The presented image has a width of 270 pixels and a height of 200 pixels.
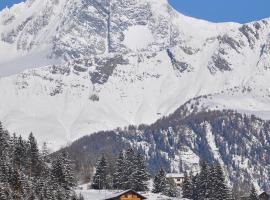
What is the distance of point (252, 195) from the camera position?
646 feet

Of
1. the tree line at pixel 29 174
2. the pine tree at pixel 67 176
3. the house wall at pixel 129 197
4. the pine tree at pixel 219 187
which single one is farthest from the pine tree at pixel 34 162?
the pine tree at pixel 219 187

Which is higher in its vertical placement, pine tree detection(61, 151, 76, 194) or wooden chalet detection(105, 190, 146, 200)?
pine tree detection(61, 151, 76, 194)

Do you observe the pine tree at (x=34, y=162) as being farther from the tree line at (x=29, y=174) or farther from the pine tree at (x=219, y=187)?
the pine tree at (x=219, y=187)

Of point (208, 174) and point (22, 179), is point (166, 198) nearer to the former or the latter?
point (208, 174)

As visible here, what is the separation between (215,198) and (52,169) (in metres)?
28.3

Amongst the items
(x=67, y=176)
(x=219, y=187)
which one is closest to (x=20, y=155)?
(x=67, y=176)

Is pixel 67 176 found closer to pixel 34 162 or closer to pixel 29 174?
pixel 34 162

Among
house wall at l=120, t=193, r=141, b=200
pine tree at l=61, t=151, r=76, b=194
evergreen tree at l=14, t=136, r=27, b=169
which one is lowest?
house wall at l=120, t=193, r=141, b=200

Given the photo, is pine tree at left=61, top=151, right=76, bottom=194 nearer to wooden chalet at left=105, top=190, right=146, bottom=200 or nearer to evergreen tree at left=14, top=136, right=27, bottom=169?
evergreen tree at left=14, top=136, right=27, bottom=169

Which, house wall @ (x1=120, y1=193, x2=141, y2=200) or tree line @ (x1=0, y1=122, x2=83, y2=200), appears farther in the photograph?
house wall @ (x1=120, y1=193, x2=141, y2=200)

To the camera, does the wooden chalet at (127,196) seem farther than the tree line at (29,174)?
Yes

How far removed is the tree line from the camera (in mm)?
150375

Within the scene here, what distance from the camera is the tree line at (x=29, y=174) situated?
150375 millimetres

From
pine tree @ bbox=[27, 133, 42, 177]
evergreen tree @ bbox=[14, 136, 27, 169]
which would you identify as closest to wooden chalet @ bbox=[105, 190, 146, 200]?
pine tree @ bbox=[27, 133, 42, 177]
